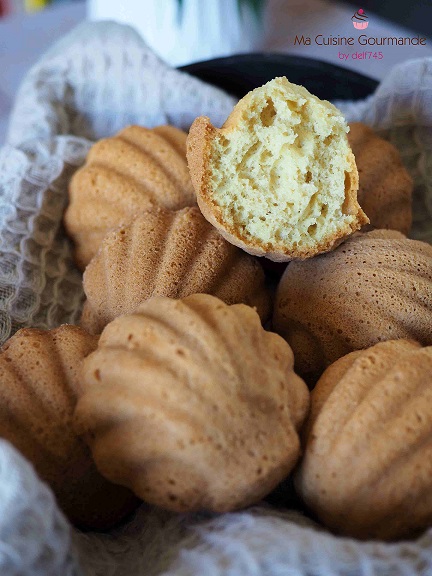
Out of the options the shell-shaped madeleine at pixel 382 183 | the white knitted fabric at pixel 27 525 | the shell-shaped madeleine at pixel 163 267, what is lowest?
the white knitted fabric at pixel 27 525

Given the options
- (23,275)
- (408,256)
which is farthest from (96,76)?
(408,256)

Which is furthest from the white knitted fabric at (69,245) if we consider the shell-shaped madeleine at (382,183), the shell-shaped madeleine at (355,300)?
the shell-shaped madeleine at (355,300)

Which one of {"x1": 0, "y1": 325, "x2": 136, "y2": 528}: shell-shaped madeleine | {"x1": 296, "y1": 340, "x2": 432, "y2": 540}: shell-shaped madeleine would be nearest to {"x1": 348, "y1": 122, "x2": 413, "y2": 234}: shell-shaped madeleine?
{"x1": 296, "y1": 340, "x2": 432, "y2": 540}: shell-shaped madeleine

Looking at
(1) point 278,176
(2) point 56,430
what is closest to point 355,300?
(1) point 278,176

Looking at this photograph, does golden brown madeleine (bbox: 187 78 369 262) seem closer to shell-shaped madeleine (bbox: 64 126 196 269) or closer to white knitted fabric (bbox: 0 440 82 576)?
shell-shaped madeleine (bbox: 64 126 196 269)

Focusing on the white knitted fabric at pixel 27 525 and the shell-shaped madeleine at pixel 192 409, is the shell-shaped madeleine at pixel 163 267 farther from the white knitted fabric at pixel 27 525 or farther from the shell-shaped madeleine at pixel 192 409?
the white knitted fabric at pixel 27 525

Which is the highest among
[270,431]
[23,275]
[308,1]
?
[308,1]

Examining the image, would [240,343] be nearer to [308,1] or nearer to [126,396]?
[126,396]
